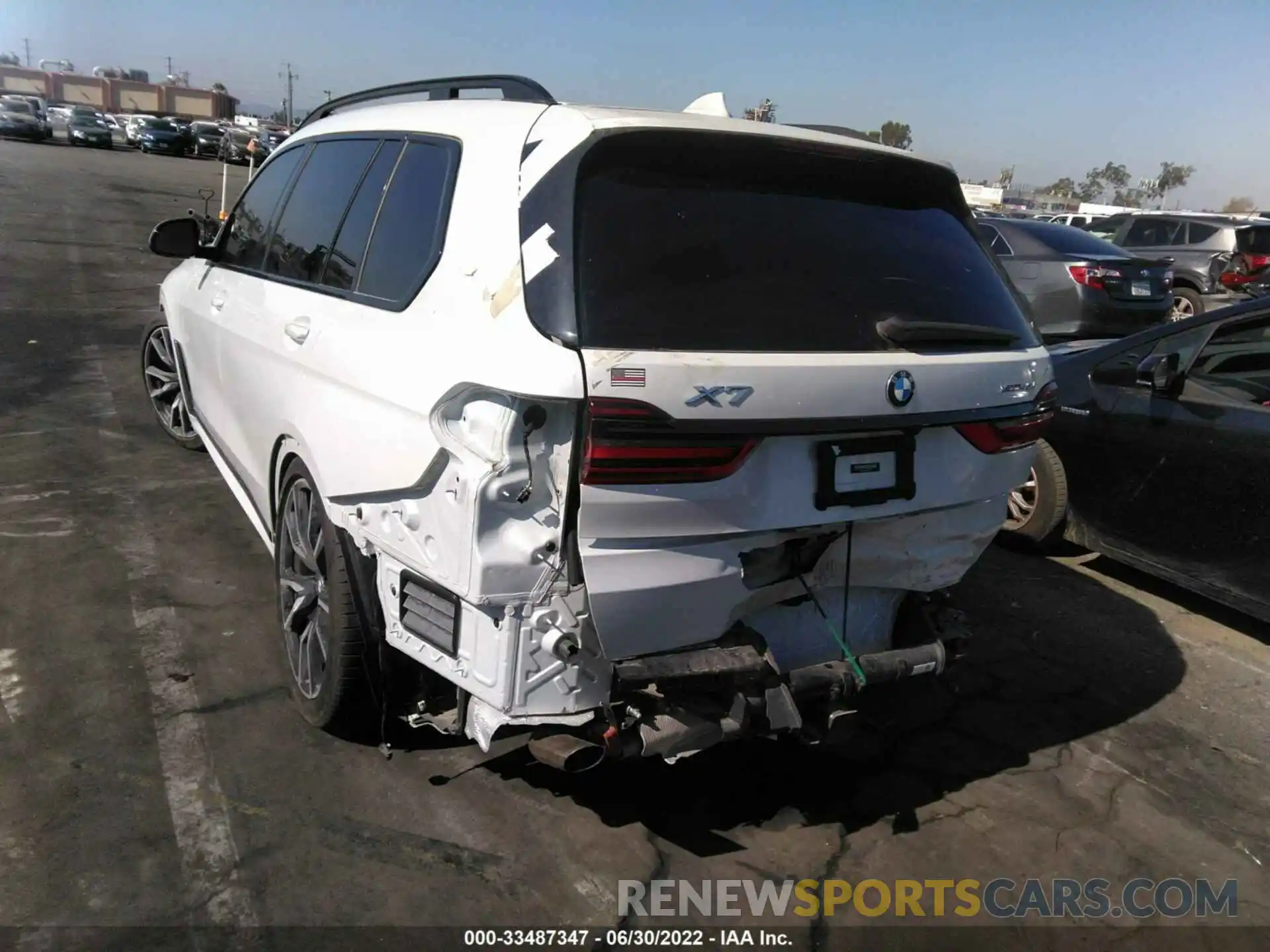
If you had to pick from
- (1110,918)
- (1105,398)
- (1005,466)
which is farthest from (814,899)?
(1105,398)

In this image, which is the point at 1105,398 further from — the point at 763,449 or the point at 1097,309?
the point at 1097,309

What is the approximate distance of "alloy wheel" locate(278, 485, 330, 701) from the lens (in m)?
3.28

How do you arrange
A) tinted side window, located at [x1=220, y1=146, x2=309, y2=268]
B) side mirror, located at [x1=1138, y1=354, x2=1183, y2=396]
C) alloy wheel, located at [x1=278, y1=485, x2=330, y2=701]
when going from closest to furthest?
alloy wheel, located at [x1=278, y1=485, x2=330, y2=701], tinted side window, located at [x1=220, y1=146, x2=309, y2=268], side mirror, located at [x1=1138, y1=354, x2=1183, y2=396]

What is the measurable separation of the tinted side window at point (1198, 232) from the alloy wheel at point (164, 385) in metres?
15.4

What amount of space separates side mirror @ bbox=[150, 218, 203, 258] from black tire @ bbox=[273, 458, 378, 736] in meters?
1.77

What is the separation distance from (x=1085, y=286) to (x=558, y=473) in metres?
9.82

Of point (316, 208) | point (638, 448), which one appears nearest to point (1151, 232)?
point (316, 208)

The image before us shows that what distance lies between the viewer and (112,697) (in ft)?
11.5

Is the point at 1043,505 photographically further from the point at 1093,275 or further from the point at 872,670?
the point at 1093,275

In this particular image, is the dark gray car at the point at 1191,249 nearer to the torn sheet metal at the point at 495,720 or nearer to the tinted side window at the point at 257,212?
the tinted side window at the point at 257,212

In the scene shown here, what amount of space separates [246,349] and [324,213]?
2.14 ft

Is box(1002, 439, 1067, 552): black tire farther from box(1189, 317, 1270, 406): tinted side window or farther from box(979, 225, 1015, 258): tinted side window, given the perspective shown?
box(979, 225, 1015, 258): tinted side window

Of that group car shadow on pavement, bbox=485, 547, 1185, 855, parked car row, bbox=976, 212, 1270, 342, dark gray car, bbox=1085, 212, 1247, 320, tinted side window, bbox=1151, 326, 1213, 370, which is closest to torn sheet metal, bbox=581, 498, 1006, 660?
→ car shadow on pavement, bbox=485, 547, 1185, 855

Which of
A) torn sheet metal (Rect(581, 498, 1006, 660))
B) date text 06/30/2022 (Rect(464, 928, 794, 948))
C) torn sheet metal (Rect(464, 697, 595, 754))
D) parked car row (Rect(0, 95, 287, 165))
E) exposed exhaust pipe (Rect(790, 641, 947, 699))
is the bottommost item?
date text 06/30/2022 (Rect(464, 928, 794, 948))
